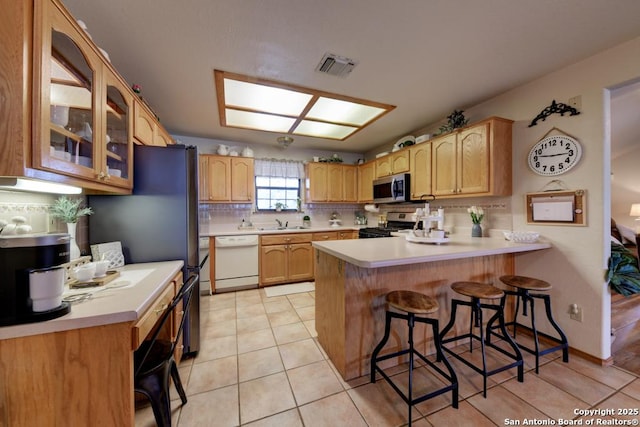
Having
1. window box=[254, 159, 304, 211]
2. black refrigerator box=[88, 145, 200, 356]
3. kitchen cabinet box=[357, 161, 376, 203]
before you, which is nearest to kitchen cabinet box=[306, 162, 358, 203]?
kitchen cabinet box=[357, 161, 376, 203]

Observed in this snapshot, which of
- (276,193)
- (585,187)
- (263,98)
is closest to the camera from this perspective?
(585,187)

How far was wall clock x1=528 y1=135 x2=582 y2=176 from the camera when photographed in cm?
202

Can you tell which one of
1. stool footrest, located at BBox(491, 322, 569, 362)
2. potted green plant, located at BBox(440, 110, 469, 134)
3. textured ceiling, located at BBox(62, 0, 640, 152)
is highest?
textured ceiling, located at BBox(62, 0, 640, 152)

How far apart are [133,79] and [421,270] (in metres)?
3.13

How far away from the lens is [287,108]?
2.82 metres

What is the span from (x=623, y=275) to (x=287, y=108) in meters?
3.43

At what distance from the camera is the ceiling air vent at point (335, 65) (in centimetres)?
191

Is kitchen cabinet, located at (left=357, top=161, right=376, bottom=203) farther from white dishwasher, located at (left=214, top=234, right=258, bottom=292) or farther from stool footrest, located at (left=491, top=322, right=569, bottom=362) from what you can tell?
stool footrest, located at (left=491, top=322, right=569, bottom=362)

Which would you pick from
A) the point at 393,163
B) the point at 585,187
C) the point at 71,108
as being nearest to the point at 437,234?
the point at 585,187

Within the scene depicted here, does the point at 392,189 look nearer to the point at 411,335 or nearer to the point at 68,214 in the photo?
the point at 411,335

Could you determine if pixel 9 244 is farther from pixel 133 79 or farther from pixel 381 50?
pixel 381 50

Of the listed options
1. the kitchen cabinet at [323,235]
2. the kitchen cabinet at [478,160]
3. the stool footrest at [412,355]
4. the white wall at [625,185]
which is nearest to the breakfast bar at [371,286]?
the stool footrest at [412,355]

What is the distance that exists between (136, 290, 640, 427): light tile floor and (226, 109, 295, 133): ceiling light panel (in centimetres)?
261

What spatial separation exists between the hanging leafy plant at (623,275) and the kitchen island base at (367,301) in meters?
0.81
